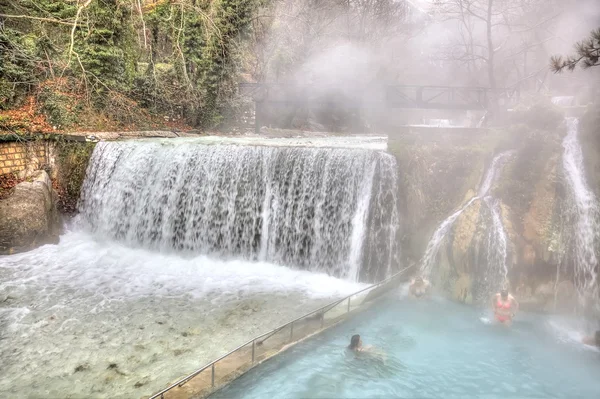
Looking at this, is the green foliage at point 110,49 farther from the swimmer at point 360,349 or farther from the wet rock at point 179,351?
the swimmer at point 360,349

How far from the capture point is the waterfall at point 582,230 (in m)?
7.30

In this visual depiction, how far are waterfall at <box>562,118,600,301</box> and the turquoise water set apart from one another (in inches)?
44.8

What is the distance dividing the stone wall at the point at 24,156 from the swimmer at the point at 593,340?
13327 mm

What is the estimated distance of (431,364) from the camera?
5680mm

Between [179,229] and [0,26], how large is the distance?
5.67 meters

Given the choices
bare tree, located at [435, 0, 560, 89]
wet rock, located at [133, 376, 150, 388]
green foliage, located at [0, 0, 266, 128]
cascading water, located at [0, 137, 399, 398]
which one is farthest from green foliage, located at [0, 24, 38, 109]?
bare tree, located at [435, 0, 560, 89]

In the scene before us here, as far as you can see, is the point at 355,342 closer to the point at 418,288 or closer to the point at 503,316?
the point at 418,288

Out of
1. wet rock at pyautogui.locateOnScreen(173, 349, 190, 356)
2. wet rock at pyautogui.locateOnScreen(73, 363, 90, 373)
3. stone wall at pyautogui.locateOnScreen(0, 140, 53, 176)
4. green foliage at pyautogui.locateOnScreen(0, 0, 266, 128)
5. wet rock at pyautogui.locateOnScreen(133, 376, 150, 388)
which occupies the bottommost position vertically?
wet rock at pyautogui.locateOnScreen(73, 363, 90, 373)

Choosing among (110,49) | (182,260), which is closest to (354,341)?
(182,260)

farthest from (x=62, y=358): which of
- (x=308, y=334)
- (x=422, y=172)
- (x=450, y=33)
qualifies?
(x=450, y=33)

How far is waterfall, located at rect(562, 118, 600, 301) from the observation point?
7301mm

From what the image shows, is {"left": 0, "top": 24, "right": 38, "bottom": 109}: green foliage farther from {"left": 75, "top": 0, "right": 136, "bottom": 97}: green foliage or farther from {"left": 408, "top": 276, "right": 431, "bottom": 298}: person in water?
{"left": 408, "top": 276, "right": 431, "bottom": 298}: person in water

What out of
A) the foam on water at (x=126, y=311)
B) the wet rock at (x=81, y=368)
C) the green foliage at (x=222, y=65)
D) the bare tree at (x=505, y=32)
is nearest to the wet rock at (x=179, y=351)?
the foam on water at (x=126, y=311)

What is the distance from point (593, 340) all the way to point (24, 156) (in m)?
14.1
